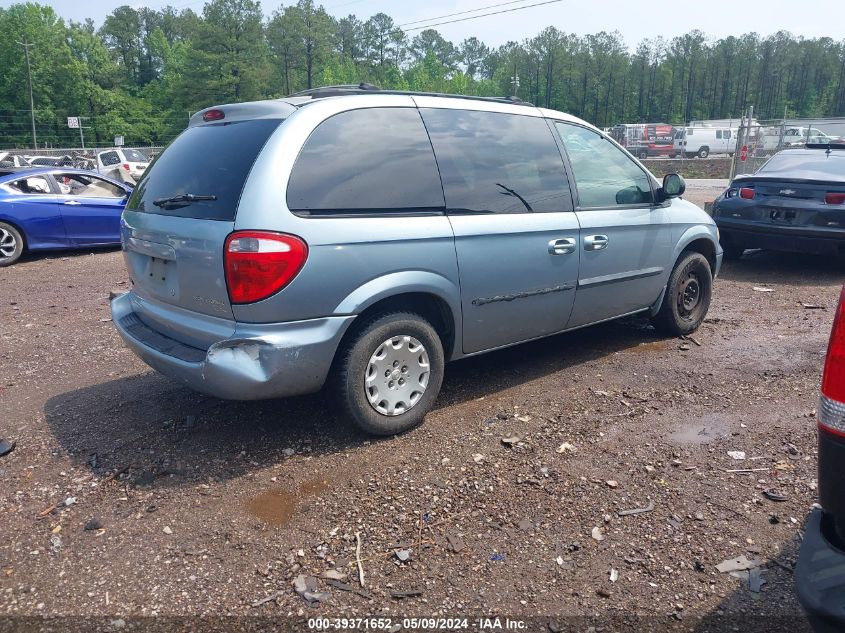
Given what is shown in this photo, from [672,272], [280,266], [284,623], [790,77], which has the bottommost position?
[284,623]

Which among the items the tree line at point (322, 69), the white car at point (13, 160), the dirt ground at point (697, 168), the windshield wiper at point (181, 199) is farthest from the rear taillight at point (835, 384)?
the tree line at point (322, 69)

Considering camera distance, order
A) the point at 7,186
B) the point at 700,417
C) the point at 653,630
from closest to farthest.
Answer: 1. the point at 653,630
2. the point at 700,417
3. the point at 7,186

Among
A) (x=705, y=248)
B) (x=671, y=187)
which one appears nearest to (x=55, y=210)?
(x=671, y=187)

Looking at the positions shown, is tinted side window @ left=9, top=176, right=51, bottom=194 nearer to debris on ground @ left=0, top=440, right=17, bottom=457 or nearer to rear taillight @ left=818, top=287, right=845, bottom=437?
debris on ground @ left=0, top=440, right=17, bottom=457

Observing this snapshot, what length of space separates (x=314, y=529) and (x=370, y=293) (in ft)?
4.10

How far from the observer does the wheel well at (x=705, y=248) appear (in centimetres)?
578

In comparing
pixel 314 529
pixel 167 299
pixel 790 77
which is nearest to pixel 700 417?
pixel 314 529

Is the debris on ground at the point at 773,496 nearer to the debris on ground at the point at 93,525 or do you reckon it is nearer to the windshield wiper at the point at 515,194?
the windshield wiper at the point at 515,194

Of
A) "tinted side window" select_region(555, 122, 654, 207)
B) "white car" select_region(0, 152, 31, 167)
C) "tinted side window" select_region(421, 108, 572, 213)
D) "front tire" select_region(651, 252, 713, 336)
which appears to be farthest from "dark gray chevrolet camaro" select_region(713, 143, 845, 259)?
"white car" select_region(0, 152, 31, 167)

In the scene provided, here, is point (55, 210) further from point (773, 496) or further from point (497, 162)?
point (773, 496)

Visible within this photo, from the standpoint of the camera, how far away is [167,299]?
381 centimetres

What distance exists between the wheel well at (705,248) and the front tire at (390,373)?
292 cm

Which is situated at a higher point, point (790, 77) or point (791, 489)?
point (790, 77)

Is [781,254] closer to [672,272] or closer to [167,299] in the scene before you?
[672,272]
